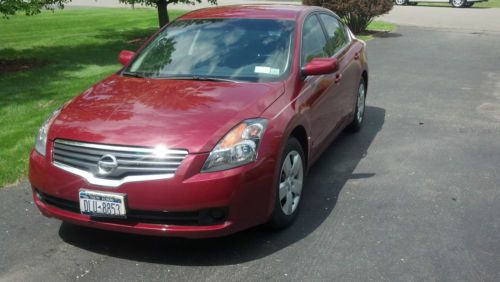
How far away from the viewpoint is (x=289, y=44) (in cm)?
504

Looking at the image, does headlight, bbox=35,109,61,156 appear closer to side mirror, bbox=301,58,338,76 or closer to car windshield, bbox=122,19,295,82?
car windshield, bbox=122,19,295,82

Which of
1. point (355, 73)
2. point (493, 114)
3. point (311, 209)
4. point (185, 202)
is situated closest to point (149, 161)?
point (185, 202)

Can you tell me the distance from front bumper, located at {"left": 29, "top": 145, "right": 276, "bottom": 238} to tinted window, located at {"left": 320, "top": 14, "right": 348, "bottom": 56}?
251 centimetres

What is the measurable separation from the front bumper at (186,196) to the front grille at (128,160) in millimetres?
66

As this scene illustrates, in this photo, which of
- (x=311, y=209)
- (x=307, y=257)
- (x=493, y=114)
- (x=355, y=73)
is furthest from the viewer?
(x=493, y=114)

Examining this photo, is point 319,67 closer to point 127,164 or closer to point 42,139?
point 127,164

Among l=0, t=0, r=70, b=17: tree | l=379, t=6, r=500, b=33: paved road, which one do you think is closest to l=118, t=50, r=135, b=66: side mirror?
l=0, t=0, r=70, b=17: tree

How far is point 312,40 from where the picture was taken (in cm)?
551

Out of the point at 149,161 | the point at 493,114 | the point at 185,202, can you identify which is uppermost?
the point at 149,161

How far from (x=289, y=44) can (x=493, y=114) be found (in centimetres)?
437

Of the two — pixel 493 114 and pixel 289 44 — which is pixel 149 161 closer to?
pixel 289 44

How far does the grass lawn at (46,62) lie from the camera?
6.74 meters

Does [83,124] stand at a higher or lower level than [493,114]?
higher

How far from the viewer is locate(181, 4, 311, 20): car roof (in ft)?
17.9
